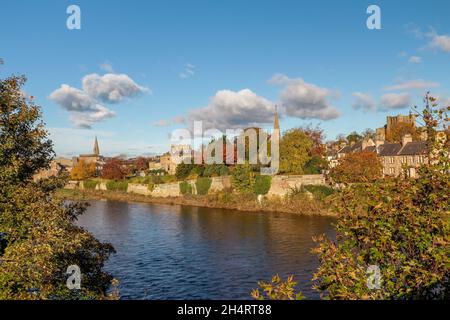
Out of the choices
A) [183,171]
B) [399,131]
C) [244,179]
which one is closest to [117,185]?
[183,171]

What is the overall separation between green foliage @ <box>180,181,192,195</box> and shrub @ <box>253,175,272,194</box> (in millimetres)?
16266

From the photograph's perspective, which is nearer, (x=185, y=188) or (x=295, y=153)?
(x=295, y=153)

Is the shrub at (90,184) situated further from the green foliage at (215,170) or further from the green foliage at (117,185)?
the green foliage at (215,170)

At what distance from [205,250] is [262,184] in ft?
101

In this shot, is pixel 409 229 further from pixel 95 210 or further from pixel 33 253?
pixel 95 210

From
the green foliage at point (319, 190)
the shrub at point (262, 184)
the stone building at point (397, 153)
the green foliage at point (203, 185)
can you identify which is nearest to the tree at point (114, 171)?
the green foliage at point (203, 185)

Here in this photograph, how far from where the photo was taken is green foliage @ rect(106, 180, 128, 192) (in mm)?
97062

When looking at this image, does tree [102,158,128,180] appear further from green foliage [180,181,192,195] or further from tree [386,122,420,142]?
tree [386,122,420,142]

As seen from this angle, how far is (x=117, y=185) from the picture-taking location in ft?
323

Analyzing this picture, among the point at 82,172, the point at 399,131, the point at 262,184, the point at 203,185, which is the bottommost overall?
the point at 203,185

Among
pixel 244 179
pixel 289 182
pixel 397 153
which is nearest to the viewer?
pixel 289 182

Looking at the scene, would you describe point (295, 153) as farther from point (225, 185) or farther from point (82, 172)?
point (82, 172)
